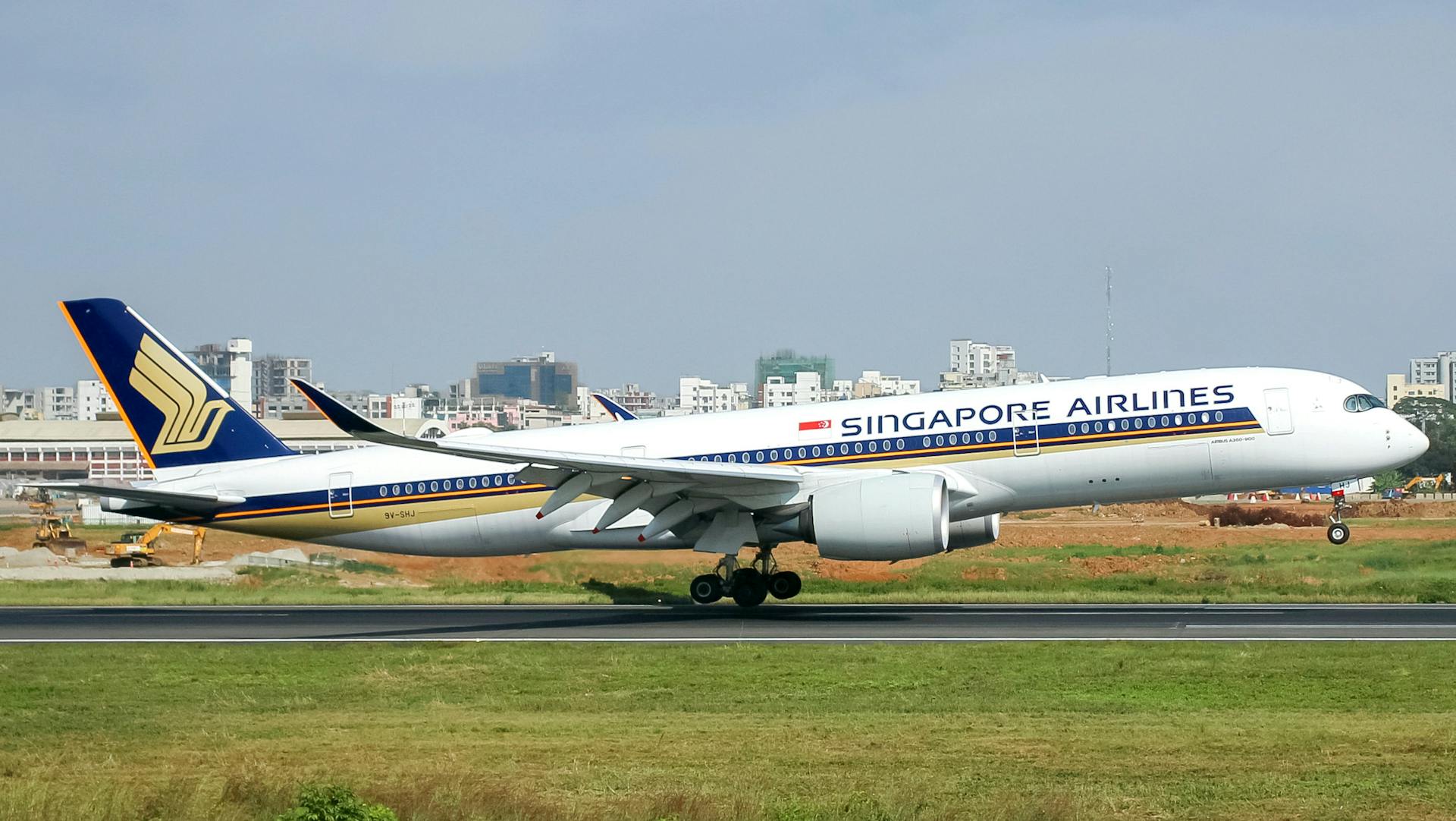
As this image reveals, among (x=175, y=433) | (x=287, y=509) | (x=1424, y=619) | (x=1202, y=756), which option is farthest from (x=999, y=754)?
(x=175, y=433)

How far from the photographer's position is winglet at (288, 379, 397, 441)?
2462 cm

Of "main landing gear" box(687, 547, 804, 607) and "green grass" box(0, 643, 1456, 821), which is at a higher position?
"main landing gear" box(687, 547, 804, 607)

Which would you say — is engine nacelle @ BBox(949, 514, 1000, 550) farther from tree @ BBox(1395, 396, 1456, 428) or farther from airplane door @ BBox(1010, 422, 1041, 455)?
tree @ BBox(1395, 396, 1456, 428)

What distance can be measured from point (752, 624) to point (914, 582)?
993 cm

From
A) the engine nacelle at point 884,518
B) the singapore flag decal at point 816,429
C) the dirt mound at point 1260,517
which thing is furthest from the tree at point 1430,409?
the engine nacelle at point 884,518

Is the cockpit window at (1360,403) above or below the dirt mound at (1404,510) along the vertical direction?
above

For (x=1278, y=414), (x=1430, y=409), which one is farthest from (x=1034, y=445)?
(x=1430, y=409)

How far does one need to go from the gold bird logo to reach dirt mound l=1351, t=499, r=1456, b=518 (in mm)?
64746

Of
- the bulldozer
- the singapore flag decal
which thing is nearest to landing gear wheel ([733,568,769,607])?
the singapore flag decal

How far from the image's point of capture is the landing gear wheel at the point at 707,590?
31.2 meters

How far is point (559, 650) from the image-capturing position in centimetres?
2428

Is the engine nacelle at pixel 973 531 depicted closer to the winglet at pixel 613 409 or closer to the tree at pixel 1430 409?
the winglet at pixel 613 409

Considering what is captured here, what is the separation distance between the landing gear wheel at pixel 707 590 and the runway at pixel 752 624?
0.38 metres

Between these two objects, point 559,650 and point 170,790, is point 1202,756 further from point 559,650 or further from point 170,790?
point 559,650
